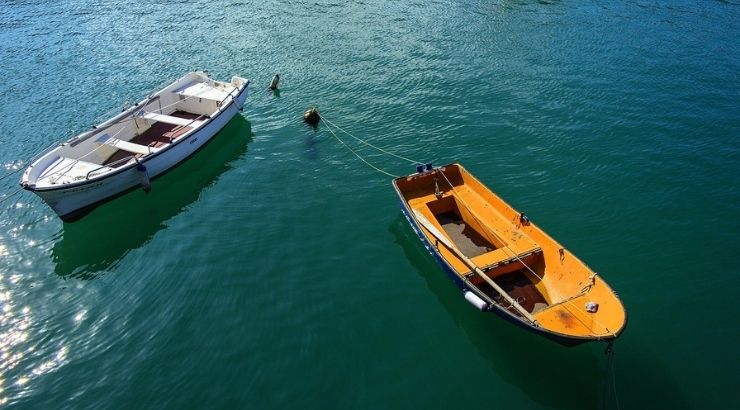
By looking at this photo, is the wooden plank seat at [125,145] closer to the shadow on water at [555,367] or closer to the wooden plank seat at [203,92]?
A: the wooden plank seat at [203,92]

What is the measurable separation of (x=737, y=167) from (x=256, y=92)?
31.7m

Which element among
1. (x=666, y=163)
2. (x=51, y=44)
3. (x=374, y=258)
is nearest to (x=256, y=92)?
(x=374, y=258)

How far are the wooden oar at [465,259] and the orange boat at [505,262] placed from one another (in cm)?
3

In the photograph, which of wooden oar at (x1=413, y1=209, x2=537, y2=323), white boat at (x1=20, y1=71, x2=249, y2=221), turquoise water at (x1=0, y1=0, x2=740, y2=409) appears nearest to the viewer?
wooden oar at (x1=413, y1=209, x2=537, y2=323)

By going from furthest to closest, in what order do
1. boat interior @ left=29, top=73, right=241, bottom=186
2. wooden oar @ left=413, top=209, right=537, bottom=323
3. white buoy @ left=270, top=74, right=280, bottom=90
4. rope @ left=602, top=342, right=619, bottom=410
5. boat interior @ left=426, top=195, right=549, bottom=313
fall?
white buoy @ left=270, top=74, right=280, bottom=90, boat interior @ left=29, top=73, right=241, bottom=186, boat interior @ left=426, top=195, right=549, bottom=313, wooden oar @ left=413, top=209, right=537, bottom=323, rope @ left=602, top=342, right=619, bottom=410

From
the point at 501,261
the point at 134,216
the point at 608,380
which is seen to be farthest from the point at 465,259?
the point at 134,216

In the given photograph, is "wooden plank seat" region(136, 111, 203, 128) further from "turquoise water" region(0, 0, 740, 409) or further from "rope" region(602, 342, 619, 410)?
"rope" region(602, 342, 619, 410)

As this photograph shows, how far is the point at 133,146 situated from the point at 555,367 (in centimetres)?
2420

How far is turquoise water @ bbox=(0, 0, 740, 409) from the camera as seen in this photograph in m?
16.1

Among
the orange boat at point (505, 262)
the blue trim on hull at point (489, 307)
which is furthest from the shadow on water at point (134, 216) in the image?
the blue trim on hull at point (489, 307)

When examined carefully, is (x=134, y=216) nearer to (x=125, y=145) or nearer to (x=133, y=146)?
(x=133, y=146)

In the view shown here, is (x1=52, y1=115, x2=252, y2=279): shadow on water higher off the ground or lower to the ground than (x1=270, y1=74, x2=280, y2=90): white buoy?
lower

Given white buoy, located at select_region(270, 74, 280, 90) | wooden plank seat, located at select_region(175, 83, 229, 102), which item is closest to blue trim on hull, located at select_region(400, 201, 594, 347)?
wooden plank seat, located at select_region(175, 83, 229, 102)

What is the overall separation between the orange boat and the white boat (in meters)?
13.8
